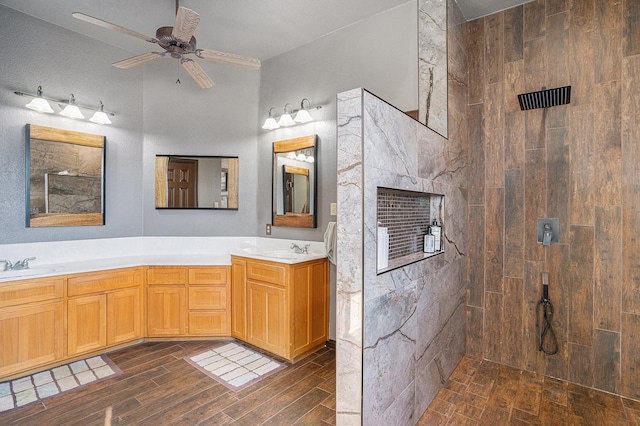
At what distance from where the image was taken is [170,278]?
333 cm

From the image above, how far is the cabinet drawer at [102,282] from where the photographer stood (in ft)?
9.41

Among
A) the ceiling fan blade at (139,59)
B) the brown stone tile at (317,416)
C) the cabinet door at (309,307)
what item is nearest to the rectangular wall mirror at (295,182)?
the cabinet door at (309,307)

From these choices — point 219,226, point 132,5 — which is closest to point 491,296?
point 219,226

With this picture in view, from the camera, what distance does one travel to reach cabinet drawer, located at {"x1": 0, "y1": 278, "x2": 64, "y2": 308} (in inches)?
99.7

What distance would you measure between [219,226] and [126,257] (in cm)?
105

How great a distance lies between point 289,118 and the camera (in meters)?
3.53

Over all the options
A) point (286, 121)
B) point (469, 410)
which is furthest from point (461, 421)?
point (286, 121)

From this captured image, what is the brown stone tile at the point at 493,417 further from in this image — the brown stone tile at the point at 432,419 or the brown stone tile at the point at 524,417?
the brown stone tile at the point at 432,419

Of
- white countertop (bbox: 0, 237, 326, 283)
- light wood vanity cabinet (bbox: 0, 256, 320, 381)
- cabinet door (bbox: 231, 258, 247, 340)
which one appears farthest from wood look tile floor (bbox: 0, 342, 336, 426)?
white countertop (bbox: 0, 237, 326, 283)

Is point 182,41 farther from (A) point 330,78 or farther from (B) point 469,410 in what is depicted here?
(B) point 469,410

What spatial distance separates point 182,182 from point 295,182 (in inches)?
55.4

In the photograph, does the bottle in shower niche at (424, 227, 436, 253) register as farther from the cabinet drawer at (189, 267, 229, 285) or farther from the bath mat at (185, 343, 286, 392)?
the cabinet drawer at (189, 267, 229, 285)

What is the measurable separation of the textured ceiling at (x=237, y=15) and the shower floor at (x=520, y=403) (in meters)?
3.18

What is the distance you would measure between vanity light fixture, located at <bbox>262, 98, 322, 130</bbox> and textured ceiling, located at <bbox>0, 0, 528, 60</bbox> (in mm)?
717
